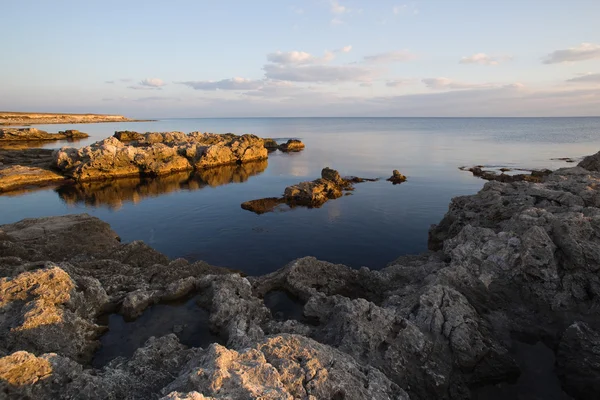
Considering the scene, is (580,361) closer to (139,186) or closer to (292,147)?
(139,186)

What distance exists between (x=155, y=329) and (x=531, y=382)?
12.1 metres

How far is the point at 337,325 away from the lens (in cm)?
1021

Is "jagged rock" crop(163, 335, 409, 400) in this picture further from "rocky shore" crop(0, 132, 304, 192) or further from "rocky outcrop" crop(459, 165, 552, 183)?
"rocky shore" crop(0, 132, 304, 192)

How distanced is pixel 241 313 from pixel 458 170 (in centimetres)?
5362

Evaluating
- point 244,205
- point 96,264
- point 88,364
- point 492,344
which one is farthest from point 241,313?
point 244,205

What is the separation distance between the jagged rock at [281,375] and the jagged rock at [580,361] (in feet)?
19.1

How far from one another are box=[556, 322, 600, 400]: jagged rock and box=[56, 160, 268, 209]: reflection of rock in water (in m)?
40.2

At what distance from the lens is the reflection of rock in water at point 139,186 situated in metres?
41.5

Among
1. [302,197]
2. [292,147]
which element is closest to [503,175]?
[302,197]

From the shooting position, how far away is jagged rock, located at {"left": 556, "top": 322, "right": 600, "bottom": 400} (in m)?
9.40

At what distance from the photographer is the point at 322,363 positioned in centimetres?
733

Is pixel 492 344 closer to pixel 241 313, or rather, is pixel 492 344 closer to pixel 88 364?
pixel 241 313

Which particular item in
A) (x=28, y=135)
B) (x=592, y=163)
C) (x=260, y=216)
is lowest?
(x=260, y=216)

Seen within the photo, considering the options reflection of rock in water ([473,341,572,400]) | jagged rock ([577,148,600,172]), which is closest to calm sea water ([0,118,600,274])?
reflection of rock in water ([473,341,572,400])
